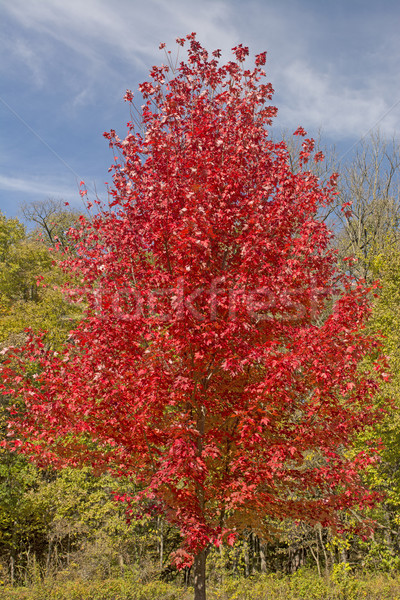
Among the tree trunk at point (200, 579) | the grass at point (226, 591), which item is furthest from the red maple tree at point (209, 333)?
the grass at point (226, 591)

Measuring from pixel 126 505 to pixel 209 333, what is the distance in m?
11.7

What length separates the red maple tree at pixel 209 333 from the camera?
5.52 metres

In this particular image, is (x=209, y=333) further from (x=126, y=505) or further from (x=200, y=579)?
(x=126, y=505)

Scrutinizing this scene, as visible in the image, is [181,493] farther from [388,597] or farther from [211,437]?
[388,597]

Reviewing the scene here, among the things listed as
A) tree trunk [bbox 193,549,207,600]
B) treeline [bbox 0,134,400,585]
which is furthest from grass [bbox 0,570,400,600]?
tree trunk [bbox 193,549,207,600]

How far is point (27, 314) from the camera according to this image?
1011 inches

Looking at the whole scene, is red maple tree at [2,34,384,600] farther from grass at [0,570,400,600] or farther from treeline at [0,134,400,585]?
grass at [0,570,400,600]

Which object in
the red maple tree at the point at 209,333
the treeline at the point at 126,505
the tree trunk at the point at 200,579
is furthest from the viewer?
the treeline at the point at 126,505

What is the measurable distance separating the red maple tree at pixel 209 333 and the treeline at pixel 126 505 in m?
0.84

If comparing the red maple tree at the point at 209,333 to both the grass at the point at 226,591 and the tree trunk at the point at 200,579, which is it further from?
the grass at the point at 226,591

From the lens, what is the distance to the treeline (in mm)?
14609

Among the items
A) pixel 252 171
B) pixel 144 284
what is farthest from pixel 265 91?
pixel 144 284

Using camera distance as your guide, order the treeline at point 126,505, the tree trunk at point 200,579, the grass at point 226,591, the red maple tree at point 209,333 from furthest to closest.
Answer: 1. the treeline at point 126,505
2. the grass at point 226,591
3. the tree trunk at point 200,579
4. the red maple tree at point 209,333

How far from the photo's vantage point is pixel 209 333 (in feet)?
17.1
